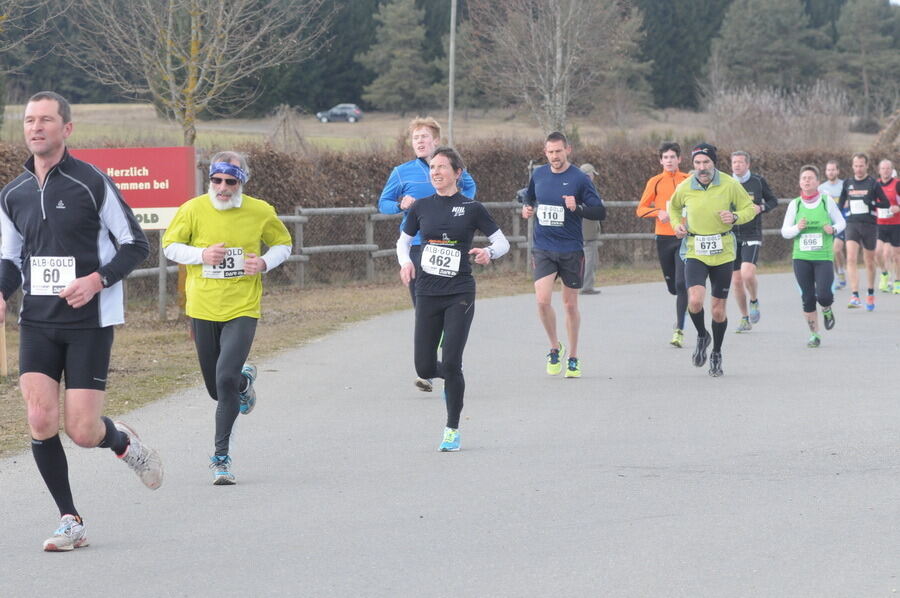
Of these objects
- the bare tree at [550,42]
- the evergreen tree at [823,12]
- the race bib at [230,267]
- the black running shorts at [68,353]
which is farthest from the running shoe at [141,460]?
the evergreen tree at [823,12]

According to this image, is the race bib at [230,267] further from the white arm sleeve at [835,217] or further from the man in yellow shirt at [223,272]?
the white arm sleeve at [835,217]

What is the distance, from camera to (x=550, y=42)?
48656mm

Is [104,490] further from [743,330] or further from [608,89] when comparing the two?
[608,89]

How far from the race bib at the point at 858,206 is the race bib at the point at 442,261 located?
42.0 feet

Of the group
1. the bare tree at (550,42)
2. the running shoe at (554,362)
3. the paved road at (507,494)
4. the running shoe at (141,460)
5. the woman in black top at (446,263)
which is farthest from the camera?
the bare tree at (550,42)

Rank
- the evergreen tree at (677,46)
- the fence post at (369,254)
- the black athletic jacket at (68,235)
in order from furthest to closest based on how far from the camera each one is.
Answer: the evergreen tree at (677,46)
the fence post at (369,254)
the black athletic jacket at (68,235)

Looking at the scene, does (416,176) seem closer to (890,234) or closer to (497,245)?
(497,245)

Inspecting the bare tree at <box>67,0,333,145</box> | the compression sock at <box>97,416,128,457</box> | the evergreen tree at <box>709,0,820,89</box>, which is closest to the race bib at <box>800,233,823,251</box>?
the compression sock at <box>97,416,128,457</box>

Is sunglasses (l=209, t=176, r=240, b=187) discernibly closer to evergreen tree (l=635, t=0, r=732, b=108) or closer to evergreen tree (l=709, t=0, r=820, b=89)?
evergreen tree (l=709, t=0, r=820, b=89)

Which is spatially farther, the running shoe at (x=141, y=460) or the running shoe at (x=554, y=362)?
the running shoe at (x=554, y=362)

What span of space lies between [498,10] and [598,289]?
29.5m

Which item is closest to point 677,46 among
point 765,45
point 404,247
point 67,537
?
point 765,45

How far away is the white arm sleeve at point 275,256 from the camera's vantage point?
26.6ft

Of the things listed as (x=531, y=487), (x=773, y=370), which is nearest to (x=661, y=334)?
(x=773, y=370)
